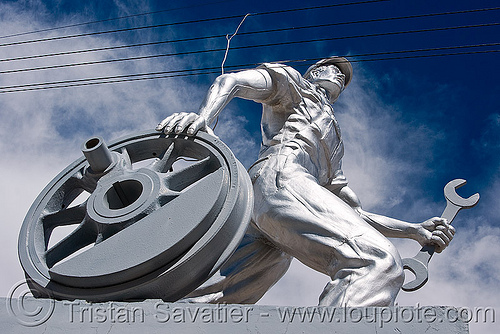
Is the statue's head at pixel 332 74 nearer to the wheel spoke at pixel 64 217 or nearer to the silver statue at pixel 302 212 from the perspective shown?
the silver statue at pixel 302 212

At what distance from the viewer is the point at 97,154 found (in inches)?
126

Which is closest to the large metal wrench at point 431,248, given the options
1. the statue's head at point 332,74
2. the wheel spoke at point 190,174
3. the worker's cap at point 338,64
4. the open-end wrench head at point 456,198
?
the open-end wrench head at point 456,198

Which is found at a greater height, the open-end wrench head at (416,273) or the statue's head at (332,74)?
the statue's head at (332,74)

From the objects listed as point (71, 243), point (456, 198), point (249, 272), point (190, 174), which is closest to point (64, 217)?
point (71, 243)

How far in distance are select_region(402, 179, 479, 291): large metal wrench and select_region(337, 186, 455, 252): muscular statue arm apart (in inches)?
2.7

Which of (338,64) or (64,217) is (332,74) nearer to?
(338,64)

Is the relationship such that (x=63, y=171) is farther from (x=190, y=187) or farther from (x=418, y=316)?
(x=418, y=316)

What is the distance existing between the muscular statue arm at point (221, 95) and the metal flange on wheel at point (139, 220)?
72 millimetres

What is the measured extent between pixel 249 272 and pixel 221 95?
124cm

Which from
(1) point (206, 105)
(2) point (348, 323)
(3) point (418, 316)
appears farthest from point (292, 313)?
(1) point (206, 105)

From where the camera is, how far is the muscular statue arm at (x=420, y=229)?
4.52 meters

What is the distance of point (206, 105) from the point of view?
400 cm

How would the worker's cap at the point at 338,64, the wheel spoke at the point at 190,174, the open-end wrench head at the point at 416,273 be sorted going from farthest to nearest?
1. the worker's cap at the point at 338,64
2. the open-end wrench head at the point at 416,273
3. the wheel spoke at the point at 190,174

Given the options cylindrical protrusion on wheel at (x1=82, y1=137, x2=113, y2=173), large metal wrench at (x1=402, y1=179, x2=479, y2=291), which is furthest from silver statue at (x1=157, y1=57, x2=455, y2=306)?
cylindrical protrusion on wheel at (x1=82, y1=137, x2=113, y2=173)
